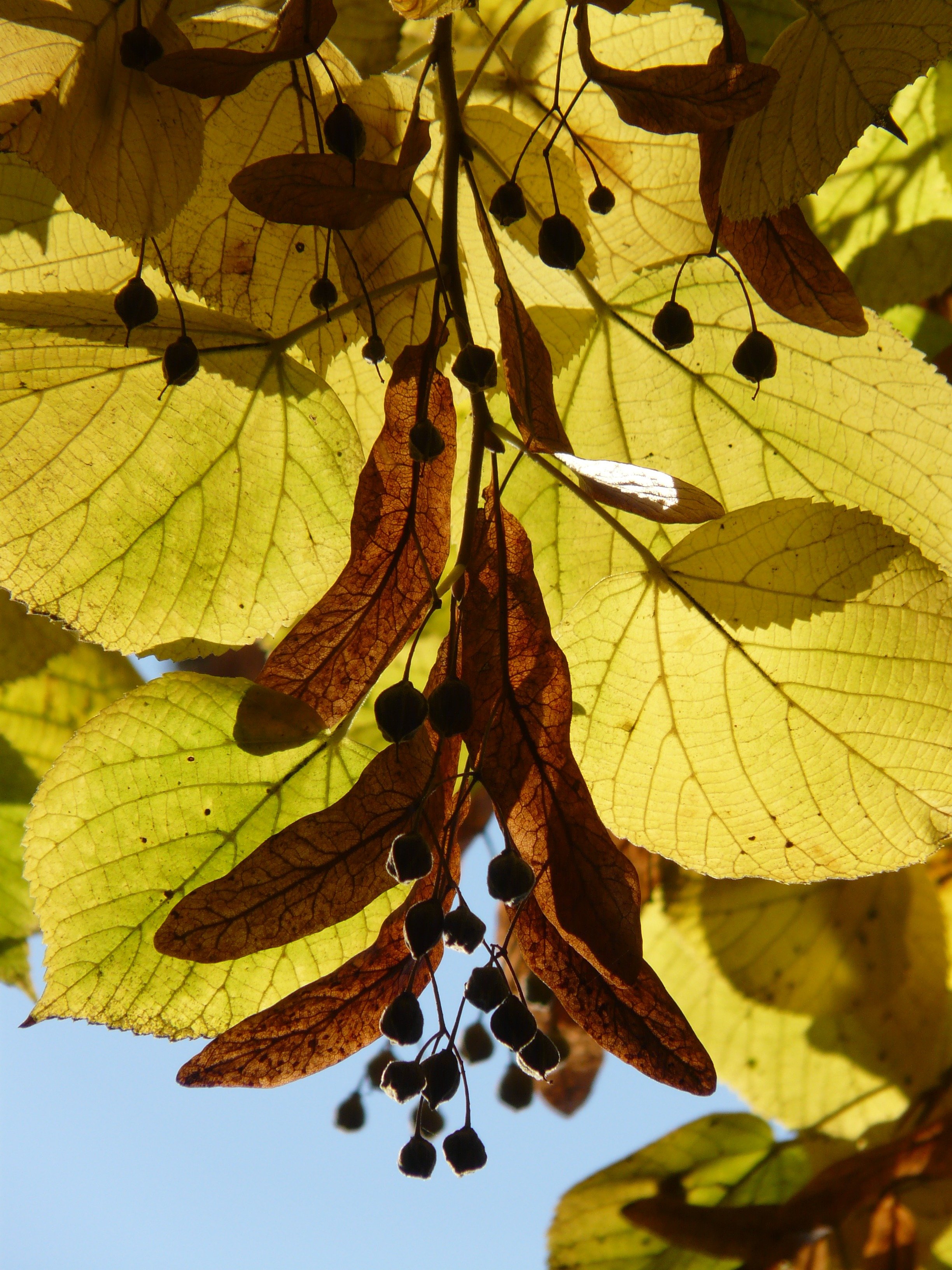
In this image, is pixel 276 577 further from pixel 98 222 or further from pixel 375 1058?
pixel 375 1058

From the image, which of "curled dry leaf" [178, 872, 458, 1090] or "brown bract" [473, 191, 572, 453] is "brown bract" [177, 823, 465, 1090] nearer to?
"curled dry leaf" [178, 872, 458, 1090]

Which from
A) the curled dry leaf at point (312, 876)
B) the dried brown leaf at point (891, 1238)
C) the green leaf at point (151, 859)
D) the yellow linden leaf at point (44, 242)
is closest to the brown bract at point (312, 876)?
the curled dry leaf at point (312, 876)

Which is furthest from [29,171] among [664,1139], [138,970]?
[664,1139]

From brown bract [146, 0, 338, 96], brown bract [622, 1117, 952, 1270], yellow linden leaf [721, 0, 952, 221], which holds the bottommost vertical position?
brown bract [622, 1117, 952, 1270]

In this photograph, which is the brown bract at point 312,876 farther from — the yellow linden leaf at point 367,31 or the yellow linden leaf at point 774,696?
the yellow linden leaf at point 367,31

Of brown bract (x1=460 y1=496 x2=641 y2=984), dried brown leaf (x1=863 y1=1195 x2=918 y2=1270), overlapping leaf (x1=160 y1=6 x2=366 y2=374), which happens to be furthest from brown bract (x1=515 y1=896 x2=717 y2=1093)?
dried brown leaf (x1=863 y1=1195 x2=918 y2=1270)

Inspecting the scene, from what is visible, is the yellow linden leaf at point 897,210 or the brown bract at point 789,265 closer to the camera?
the brown bract at point 789,265
